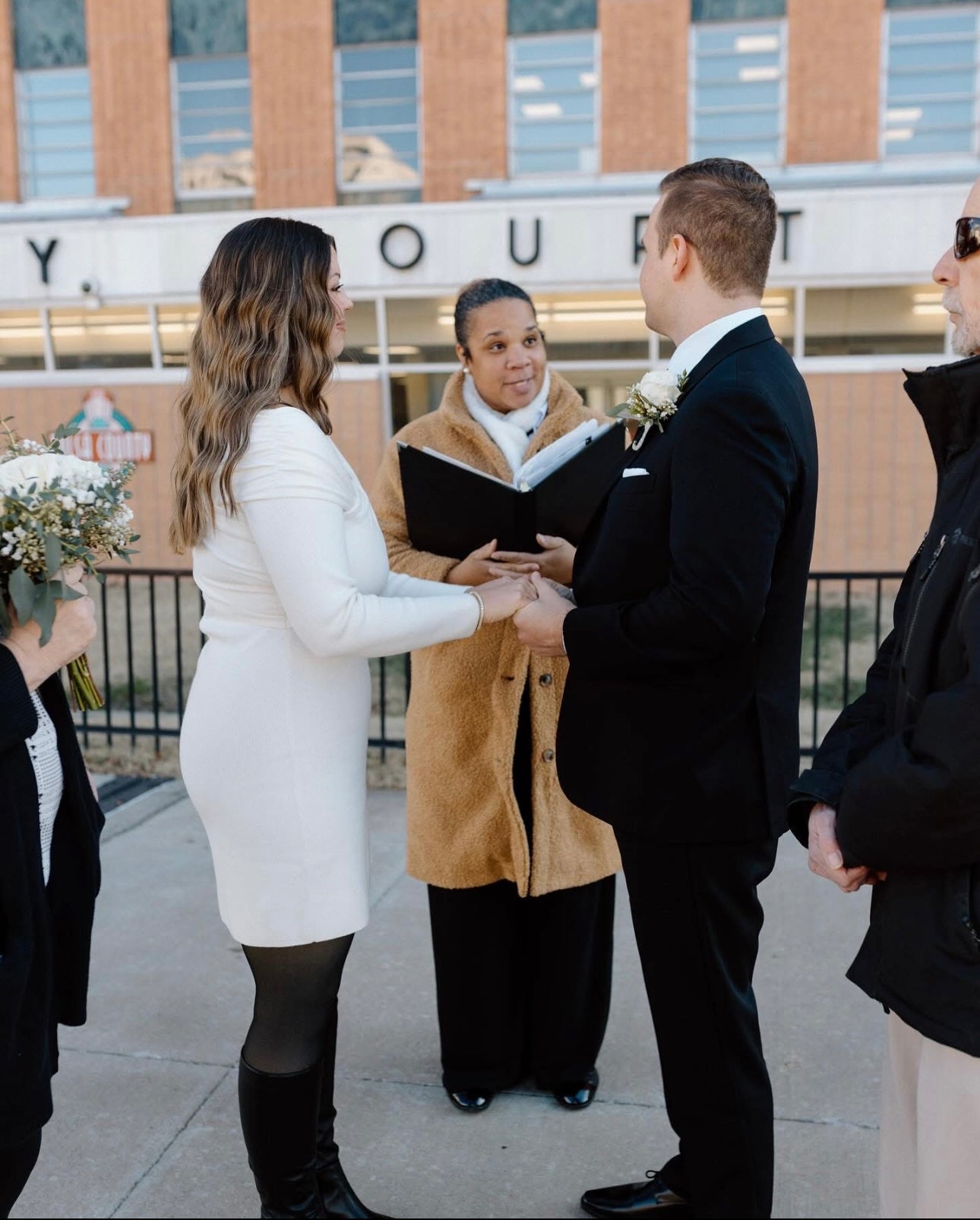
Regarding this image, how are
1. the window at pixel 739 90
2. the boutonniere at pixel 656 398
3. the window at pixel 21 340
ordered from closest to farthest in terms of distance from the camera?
the boutonniere at pixel 656 398, the window at pixel 739 90, the window at pixel 21 340

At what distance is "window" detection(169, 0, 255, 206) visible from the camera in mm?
15328

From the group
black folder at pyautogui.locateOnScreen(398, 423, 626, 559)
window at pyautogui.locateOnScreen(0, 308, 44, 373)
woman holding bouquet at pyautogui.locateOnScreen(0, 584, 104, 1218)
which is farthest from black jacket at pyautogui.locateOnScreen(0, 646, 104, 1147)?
window at pyautogui.locateOnScreen(0, 308, 44, 373)

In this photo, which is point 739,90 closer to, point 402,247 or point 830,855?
point 402,247

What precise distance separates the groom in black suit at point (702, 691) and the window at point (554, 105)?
1327 centimetres

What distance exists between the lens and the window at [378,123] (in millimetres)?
15047

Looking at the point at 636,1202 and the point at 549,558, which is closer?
the point at 636,1202

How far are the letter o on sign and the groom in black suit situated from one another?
1311 centimetres

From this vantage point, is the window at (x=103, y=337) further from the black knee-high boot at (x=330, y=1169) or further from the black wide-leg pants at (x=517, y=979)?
the black knee-high boot at (x=330, y=1169)

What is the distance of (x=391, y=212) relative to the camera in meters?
14.9

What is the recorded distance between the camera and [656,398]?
233 centimetres

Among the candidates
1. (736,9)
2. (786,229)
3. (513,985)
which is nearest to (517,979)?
(513,985)

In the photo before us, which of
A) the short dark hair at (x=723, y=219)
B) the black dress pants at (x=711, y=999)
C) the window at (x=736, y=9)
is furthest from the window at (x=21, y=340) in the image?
the black dress pants at (x=711, y=999)

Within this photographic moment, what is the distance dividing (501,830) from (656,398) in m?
1.34

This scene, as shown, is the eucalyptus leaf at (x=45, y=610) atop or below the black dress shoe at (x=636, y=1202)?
atop
